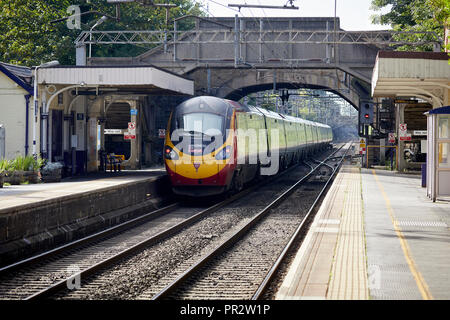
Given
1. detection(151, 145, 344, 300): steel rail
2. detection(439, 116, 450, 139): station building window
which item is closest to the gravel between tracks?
detection(151, 145, 344, 300): steel rail

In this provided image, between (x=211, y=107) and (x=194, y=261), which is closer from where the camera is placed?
(x=194, y=261)

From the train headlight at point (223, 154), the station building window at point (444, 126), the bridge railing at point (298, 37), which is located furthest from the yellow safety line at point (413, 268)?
the bridge railing at point (298, 37)

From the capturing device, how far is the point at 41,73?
23016 mm

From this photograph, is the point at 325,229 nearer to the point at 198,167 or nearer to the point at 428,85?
the point at 198,167

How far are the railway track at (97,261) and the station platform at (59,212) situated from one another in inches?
28.8

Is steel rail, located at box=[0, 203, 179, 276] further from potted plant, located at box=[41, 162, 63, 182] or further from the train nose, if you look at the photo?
potted plant, located at box=[41, 162, 63, 182]

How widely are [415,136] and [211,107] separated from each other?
55.5ft

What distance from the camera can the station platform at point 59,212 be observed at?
1211 cm

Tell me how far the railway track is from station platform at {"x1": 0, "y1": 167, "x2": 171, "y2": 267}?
732mm

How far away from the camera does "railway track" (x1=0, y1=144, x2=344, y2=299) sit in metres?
9.28

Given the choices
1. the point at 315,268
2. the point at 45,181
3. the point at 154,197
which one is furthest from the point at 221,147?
the point at 315,268

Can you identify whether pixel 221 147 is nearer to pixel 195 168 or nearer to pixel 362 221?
pixel 195 168

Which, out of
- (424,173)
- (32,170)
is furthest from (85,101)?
(424,173)

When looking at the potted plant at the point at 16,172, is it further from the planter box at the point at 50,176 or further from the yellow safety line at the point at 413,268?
the yellow safety line at the point at 413,268
